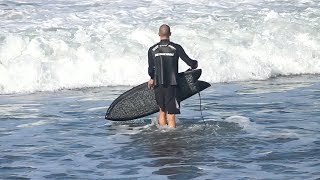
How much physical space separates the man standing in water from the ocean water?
0.41 m

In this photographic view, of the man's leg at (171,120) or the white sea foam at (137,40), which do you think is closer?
the man's leg at (171,120)

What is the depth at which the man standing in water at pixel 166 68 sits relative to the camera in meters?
13.0

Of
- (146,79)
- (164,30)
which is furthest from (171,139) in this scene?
(146,79)

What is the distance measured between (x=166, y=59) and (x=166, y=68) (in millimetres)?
133

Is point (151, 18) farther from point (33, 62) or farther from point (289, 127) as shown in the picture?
point (289, 127)

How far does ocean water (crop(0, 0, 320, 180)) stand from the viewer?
438 inches

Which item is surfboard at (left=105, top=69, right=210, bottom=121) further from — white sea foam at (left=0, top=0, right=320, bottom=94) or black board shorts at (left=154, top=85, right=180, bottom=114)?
white sea foam at (left=0, top=0, right=320, bottom=94)

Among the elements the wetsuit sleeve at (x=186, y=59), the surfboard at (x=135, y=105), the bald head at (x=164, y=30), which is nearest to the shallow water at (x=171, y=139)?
the surfboard at (x=135, y=105)

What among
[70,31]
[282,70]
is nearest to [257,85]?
[282,70]

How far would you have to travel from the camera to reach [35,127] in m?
13.8

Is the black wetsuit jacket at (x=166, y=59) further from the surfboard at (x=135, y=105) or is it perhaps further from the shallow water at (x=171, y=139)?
the surfboard at (x=135, y=105)

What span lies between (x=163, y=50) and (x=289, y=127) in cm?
210

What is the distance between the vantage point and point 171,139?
12594 millimetres

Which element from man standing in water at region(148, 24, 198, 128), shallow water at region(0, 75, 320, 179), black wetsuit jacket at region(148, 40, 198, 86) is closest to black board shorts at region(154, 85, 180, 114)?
man standing in water at region(148, 24, 198, 128)
